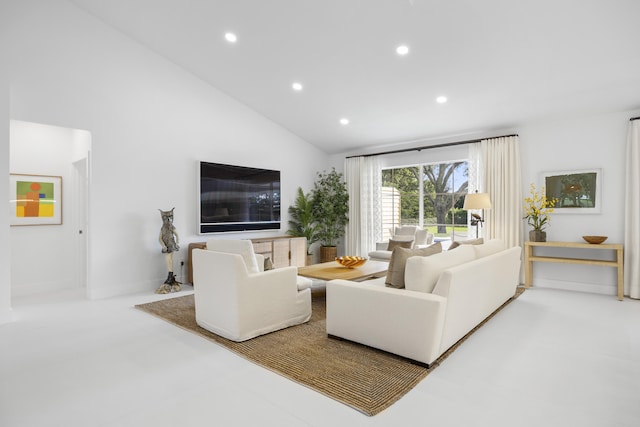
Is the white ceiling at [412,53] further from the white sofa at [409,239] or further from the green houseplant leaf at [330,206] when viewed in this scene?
the green houseplant leaf at [330,206]

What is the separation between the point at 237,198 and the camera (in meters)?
6.43

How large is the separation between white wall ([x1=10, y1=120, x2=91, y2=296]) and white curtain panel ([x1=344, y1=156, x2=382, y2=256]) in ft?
15.8

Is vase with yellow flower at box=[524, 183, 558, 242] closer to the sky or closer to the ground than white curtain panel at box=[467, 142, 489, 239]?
closer to the ground

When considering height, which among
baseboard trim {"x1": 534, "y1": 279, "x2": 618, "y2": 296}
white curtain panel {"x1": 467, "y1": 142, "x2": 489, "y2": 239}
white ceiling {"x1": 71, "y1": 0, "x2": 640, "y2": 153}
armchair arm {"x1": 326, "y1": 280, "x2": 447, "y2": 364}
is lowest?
baseboard trim {"x1": 534, "y1": 279, "x2": 618, "y2": 296}

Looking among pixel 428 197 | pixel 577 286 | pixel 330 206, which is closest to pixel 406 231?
pixel 428 197

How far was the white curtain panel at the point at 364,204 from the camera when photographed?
7582mm

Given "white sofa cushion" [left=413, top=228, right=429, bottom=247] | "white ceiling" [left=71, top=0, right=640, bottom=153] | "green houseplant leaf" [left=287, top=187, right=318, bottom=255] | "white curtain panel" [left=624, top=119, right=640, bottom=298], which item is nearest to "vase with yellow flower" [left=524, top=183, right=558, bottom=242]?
"white curtain panel" [left=624, top=119, right=640, bottom=298]

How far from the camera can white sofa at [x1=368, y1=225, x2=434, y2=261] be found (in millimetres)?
6250

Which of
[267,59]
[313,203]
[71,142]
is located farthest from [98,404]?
[313,203]

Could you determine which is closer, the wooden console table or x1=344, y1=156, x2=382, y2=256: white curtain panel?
the wooden console table

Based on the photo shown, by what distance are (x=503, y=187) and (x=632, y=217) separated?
162 cm

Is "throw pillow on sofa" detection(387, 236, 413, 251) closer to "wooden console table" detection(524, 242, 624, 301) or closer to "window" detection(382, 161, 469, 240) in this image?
"window" detection(382, 161, 469, 240)

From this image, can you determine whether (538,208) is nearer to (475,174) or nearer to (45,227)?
(475,174)

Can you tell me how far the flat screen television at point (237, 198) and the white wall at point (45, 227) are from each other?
180 centimetres
